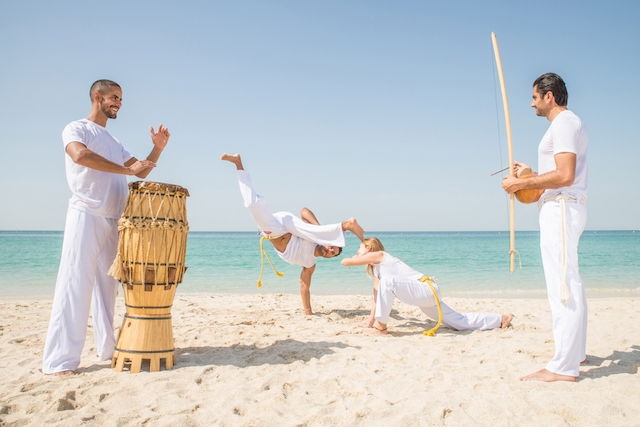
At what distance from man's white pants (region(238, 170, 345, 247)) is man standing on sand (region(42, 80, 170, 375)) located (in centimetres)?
199

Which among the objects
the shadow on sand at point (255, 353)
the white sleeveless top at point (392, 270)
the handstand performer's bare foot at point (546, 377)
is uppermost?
the white sleeveless top at point (392, 270)

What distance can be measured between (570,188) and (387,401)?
6.47 ft

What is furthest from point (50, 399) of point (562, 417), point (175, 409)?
point (562, 417)

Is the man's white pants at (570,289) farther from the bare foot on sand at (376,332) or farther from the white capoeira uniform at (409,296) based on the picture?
the bare foot on sand at (376,332)

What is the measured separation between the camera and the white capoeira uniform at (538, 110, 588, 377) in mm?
3137

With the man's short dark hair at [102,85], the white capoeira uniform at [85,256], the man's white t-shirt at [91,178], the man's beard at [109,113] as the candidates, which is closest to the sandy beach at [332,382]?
the white capoeira uniform at [85,256]

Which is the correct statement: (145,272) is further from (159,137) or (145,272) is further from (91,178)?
(159,137)

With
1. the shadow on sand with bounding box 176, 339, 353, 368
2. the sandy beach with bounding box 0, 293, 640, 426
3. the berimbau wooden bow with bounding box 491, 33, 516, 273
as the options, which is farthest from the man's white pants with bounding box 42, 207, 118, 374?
the berimbau wooden bow with bounding box 491, 33, 516, 273

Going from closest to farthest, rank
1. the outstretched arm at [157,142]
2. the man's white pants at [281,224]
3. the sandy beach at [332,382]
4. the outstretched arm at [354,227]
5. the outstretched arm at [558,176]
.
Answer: the sandy beach at [332,382]
the outstretched arm at [558,176]
the outstretched arm at [157,142]
the outstretched arm at [354,227]
the man's white pants at [281,224]

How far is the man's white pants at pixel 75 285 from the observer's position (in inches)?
133

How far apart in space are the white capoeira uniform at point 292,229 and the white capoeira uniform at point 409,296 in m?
0.91

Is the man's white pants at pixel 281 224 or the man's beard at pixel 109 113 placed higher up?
the man's beard at pixel 109 113

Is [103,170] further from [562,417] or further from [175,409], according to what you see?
[562,417]

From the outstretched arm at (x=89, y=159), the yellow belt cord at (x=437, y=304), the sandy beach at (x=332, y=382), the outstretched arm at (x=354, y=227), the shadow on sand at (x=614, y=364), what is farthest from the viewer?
the outstretched arm at (x=354, y=227)
